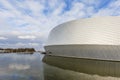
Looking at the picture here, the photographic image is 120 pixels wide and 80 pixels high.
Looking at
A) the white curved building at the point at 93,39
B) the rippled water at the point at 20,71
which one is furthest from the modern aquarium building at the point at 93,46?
the rippled water at the point at 20,71

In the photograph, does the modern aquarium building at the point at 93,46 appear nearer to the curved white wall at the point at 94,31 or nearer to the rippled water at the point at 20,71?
the curved white wall at the point at 94,31

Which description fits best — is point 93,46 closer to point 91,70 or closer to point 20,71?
point 91,70

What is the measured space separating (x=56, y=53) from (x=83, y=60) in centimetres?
1189

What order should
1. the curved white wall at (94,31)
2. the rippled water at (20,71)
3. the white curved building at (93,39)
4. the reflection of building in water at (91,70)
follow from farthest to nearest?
1. the curved white wall at (94,31)
2. the white curved building at (93,39)
3. the rippled water at (20,71)
4. the reflection of building in water at (91,70)

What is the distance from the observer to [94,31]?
974 inches

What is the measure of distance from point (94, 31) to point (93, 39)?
1236 millimetres

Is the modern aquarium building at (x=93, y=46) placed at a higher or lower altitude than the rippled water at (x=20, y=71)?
higher

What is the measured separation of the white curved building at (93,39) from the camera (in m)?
21.8

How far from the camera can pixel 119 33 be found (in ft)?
72.2

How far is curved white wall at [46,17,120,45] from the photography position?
22.5m

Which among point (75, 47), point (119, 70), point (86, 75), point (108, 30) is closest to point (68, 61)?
point (75, 47)

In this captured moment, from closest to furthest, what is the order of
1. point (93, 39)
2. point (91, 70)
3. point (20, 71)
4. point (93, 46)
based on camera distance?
point (91, 70) → point (93, 46) → point (93, 39) → point (20, 71)

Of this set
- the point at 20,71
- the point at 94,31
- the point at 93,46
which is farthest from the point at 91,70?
the point at 20,71

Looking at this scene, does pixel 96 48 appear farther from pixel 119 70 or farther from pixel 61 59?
pixel 61 59
